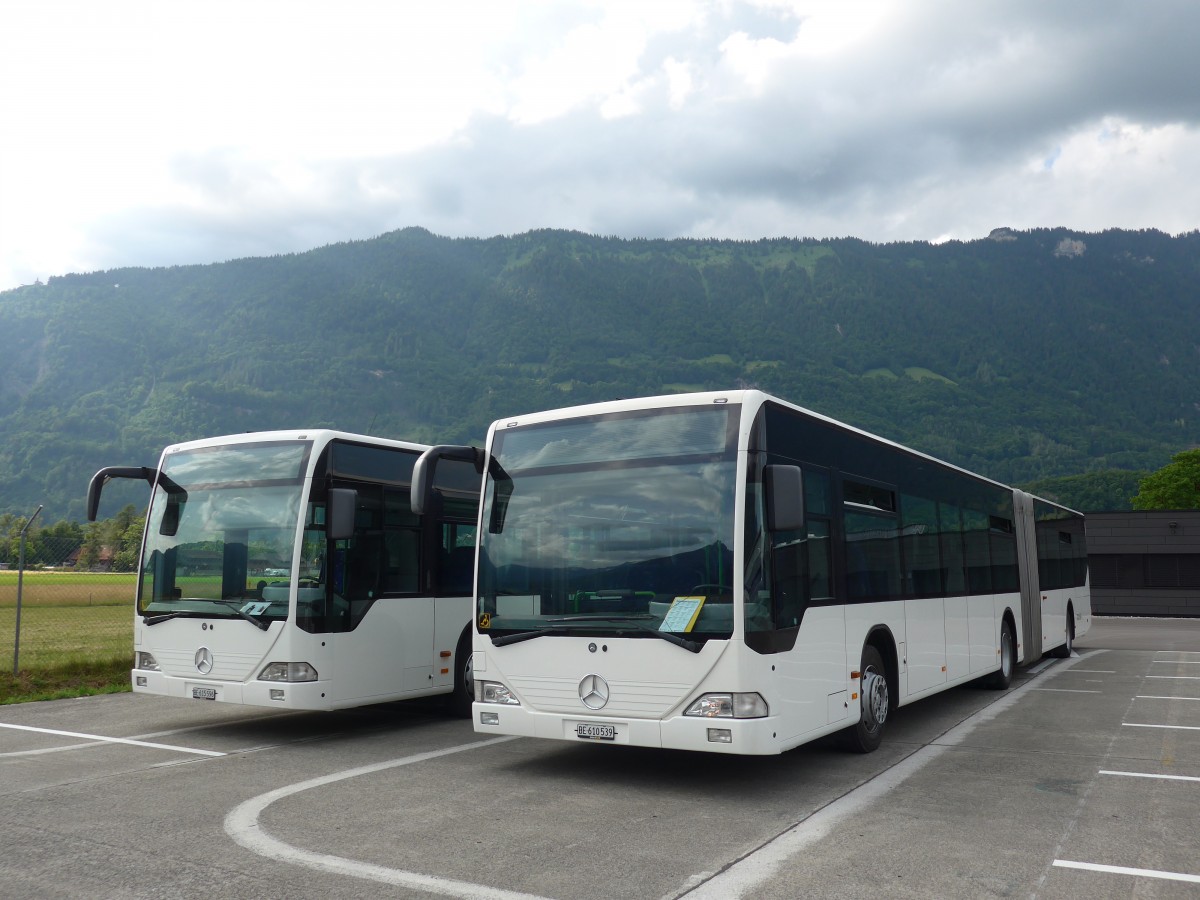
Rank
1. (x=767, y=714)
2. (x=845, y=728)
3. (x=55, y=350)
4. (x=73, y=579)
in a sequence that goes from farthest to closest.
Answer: (x=55, y=350) < (x=73, y=579) < (x=845, y=728) < (x=767, y=714)

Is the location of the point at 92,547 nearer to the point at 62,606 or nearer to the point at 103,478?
the point at 103,478

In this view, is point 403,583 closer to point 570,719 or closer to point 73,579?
point 570,719

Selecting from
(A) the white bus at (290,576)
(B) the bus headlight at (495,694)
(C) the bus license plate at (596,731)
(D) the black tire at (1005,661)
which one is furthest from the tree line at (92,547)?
(D) the black tire at (1005,661)

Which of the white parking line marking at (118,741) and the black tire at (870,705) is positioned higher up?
the black tire at (870,705)

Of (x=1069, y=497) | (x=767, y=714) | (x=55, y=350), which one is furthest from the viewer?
(x=55, y=350)

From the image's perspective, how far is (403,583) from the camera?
33.4 feet

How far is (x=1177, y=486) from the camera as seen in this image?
8200cm

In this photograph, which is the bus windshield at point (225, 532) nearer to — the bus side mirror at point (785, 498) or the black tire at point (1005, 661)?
the bus side mirror at point (785, 498)

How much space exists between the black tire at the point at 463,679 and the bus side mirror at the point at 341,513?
99.9 inches

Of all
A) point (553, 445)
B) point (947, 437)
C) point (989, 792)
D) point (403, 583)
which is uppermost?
point (947, 437)

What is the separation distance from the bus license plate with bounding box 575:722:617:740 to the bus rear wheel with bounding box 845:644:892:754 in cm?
244

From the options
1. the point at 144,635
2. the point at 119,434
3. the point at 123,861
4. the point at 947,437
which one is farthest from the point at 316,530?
the point at 119,434

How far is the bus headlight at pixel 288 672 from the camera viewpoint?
8.95m

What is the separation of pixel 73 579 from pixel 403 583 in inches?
410
